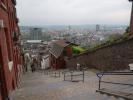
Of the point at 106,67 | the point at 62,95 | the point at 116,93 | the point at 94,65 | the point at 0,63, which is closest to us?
the point at 116,93

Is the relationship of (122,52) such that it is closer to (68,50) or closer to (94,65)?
(94,65)

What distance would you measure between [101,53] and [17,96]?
34.1ft

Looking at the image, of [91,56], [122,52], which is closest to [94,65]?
[91,56]

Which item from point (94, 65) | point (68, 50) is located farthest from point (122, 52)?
point (68, 50)

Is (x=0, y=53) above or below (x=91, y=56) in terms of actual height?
above

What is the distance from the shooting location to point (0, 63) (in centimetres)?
1204

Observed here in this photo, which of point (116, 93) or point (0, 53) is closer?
point (116, 93)

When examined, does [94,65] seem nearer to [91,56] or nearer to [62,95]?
[91,56]

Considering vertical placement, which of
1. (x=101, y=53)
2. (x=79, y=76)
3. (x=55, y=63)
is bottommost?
(x=55, y=63)

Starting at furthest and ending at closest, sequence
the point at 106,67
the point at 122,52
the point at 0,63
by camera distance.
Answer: the point at 106,67 < the point at 122,52 < the point at 0,63

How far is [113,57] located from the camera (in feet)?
65.6

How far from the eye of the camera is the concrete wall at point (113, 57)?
17906 mm

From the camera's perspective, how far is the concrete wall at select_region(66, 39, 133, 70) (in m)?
17.9

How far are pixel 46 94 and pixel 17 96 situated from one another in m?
1.58
